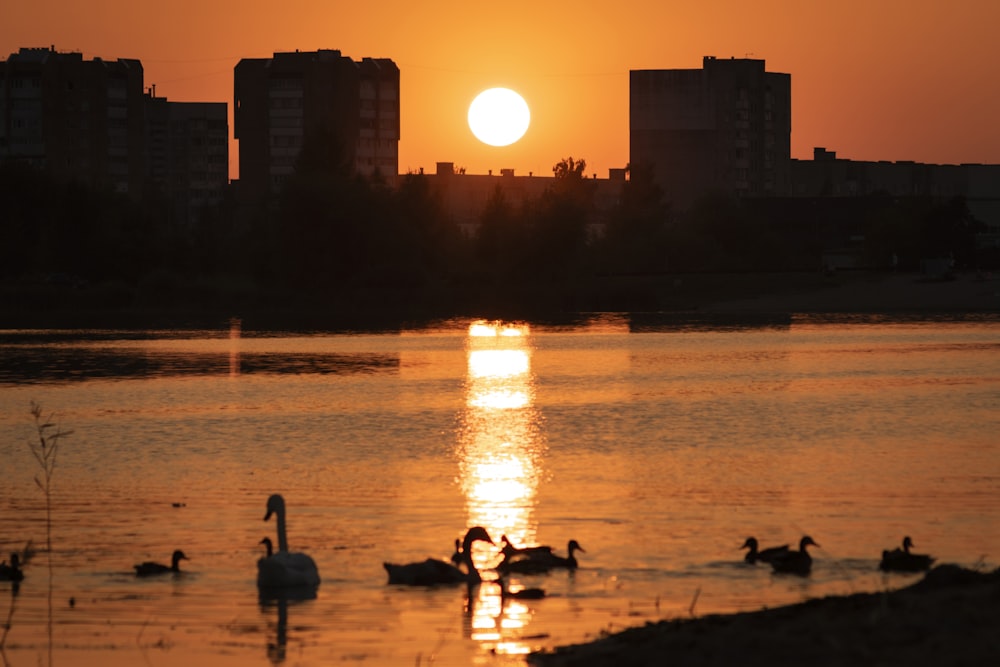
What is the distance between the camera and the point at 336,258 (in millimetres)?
125688

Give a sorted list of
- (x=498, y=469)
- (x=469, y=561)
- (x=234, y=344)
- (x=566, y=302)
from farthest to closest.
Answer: (x=566, y=302)
(x=234, y=344)
(x=498, y=469)
(x=469, y=561)

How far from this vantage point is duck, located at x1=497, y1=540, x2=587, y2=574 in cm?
2281

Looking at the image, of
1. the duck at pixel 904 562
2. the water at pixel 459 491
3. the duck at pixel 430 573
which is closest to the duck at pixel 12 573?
the water at pixel 459 491

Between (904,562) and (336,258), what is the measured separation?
106 meters

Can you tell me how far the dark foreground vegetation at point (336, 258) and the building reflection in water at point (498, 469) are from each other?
170 ft

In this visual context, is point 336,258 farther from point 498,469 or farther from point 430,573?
point 430,573

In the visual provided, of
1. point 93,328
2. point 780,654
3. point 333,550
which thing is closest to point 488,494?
point 333,550

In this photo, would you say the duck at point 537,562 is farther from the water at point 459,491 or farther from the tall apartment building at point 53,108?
the tall apartment building at point 53,108

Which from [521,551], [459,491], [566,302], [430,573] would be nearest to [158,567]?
[430,573]

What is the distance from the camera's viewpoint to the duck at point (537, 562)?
2281 centimetres

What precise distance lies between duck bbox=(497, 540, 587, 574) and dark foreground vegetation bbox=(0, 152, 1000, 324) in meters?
99.1

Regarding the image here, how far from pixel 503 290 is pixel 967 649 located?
12369 cm

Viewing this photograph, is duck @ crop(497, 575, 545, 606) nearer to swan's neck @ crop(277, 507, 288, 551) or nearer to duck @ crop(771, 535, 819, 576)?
swan's neck @ crop(277, 507, 288, 551)

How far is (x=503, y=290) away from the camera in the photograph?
13762cm
